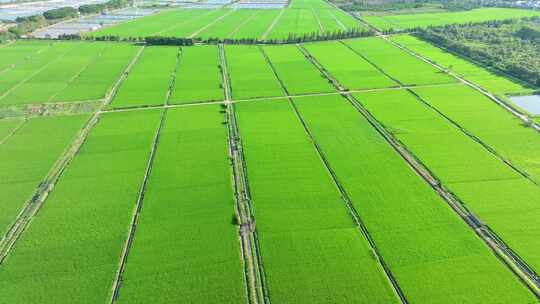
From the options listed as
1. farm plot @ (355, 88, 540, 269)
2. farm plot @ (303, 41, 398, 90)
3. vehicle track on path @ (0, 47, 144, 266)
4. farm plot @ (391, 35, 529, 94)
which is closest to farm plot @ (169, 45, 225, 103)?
vehicle track on path @ (0, 47, 144, 266)

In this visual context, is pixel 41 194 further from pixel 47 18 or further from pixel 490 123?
pixel 47 18

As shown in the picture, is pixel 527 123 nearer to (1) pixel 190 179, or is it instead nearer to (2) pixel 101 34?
(1) pixel 190 179

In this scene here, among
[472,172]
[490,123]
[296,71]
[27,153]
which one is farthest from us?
[296,71]

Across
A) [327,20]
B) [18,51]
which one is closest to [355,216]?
[18,51]

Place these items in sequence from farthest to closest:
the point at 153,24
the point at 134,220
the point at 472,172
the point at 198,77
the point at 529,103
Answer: the point at 153,24 < the point at 198,77 < the point at 529,103 < the point at 472,172 < the point at 134,220

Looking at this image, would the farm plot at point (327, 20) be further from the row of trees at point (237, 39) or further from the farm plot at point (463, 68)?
the farm plot at point (463, 68)

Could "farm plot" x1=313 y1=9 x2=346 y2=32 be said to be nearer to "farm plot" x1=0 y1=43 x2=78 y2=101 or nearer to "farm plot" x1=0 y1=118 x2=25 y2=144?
"farm plot" x1=0 y1=43 x2=78 y2=101
